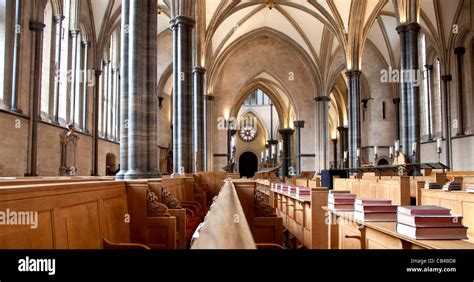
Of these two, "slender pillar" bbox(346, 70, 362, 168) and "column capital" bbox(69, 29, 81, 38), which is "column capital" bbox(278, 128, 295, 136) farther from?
"column capital" bbox(69, 29, 81, 38)

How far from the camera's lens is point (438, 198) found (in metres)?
5.21

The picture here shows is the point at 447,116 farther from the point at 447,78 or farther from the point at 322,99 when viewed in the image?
the point at 322,99

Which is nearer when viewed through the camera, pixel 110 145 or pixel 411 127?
pixel 411 127

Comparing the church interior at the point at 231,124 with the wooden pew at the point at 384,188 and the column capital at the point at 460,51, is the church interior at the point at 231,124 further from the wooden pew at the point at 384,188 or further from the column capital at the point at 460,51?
the column capital at the point at 460,51

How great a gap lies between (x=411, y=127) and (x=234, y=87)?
17034 millimetres

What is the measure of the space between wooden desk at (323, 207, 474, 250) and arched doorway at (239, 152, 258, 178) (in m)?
40.1

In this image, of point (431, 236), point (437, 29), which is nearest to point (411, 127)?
point (437, 29)

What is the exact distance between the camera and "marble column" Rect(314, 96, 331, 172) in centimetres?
2923

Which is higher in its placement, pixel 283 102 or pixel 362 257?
pixel 283 102

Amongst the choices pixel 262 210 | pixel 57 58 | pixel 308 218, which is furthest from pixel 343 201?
pixel 57 58

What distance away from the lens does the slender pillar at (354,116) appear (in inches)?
854

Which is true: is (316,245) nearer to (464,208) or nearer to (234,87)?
→ (464,208)

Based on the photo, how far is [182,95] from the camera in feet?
46.4

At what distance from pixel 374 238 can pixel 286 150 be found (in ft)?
104
